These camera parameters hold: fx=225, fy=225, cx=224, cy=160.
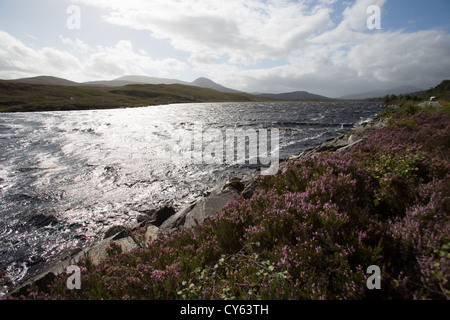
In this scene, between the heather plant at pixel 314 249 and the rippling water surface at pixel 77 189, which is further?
the rippling water surface at pixel 77 189

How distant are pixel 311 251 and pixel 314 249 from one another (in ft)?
0.38

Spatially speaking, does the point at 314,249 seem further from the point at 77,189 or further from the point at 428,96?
the point at 428,96

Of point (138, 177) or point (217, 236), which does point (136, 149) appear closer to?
point (138, 177)

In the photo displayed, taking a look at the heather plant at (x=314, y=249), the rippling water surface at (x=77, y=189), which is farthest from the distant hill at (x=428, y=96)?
the heather plant at (x=314, y=249)

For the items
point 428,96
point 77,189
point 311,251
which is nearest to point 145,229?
point 311,251

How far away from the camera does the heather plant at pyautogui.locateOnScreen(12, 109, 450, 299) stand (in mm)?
2776

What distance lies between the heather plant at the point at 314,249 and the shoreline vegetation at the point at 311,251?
0.05ft

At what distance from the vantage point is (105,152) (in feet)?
64.2

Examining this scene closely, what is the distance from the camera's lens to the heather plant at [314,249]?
9.11 ft

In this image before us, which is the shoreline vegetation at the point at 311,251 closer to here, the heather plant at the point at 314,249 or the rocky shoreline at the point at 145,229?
the heather plant at the point at 314,249

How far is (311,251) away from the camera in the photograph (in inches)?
127

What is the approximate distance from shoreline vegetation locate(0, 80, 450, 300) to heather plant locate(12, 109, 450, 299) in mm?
17
